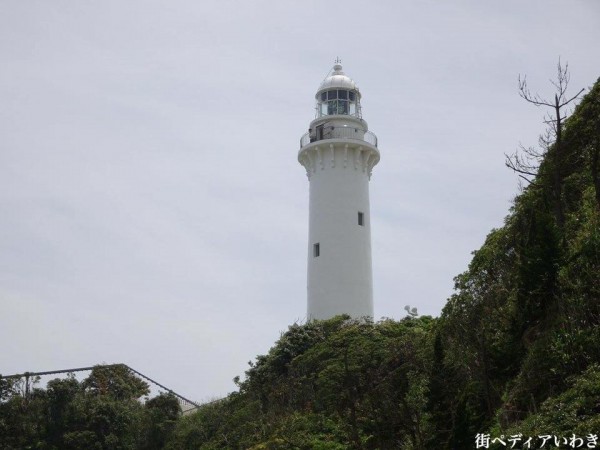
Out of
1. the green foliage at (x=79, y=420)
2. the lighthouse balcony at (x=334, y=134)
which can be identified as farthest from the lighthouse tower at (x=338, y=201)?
the green foliage at (x=79, y=420)

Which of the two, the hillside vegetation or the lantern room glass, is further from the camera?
the lantern room glass

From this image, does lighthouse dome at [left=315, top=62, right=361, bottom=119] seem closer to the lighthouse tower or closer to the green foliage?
the lighthouse tower

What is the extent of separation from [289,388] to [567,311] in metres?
12.4

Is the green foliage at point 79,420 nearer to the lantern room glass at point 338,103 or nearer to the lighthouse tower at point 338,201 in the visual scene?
the lighthouse tower at point 338,201

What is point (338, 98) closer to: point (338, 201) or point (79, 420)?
point (338, 201)

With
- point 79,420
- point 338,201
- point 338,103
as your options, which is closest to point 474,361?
point 338,201

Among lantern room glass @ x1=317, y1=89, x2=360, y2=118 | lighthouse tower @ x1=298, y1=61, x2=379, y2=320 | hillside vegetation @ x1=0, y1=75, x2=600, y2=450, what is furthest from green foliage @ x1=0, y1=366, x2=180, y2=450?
lantern room glass @ x1=317, y1=89, x2=360, y2=118

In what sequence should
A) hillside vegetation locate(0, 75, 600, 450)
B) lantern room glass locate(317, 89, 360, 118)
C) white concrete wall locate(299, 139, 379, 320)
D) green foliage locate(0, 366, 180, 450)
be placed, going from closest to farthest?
hillside vegetation locate(0, 75, 600, 450), green foliage locate(0, 366, 180, 450), white concrete wall locate(299, 139, 379, 320), lantern room glass locate(317, 89, 360, 118)

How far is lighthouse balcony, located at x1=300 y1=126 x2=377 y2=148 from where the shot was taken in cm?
3412

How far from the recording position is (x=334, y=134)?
112ft

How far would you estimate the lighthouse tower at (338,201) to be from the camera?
31.7 m

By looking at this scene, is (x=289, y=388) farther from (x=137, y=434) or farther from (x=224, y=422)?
(x=137, y=434)

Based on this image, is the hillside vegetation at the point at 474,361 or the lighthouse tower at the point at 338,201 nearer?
the hillside vegetation at the point at 474,361

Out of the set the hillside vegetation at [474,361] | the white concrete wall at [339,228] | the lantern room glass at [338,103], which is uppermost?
the lantern room glass at [338,103]
